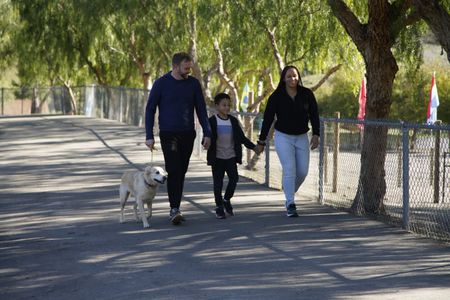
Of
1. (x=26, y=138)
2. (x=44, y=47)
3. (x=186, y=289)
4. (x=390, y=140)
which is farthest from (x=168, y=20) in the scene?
(x=186, y=289)

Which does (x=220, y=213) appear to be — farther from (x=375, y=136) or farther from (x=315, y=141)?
(x=375, y=136)

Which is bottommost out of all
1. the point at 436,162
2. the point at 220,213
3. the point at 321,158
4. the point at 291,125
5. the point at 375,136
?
the point at 220,213

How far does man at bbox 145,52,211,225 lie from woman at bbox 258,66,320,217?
0.98 m

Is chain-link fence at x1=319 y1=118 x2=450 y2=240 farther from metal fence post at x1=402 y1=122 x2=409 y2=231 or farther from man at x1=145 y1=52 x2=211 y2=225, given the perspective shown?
man at x1=145 y1=52 x2=211 y2=225

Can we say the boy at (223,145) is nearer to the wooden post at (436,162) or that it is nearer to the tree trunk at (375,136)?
the tree trunk at (375,136)

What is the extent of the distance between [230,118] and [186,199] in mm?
2685

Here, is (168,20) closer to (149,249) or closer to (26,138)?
(26,138)

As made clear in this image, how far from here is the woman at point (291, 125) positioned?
41.3 ft

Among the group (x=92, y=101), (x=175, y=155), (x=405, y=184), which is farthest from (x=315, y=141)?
(x=92, y=101)

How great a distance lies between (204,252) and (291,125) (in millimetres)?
2875

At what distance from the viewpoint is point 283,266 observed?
9406 mm

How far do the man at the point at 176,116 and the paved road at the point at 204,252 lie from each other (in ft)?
2.03

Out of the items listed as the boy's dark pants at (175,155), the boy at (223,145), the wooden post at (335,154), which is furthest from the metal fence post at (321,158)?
the boy's dark pants at (175,155)

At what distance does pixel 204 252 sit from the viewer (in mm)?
10273
